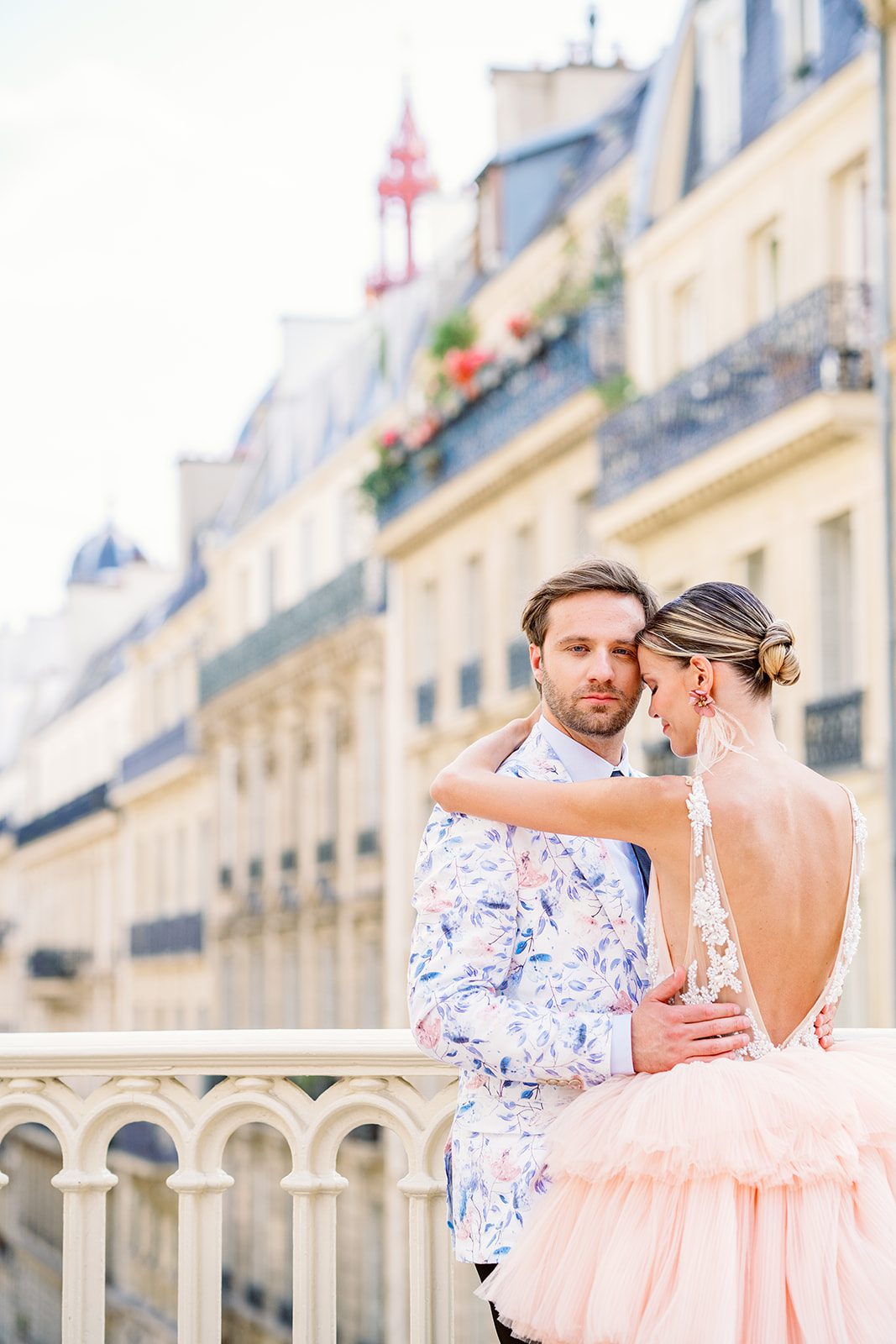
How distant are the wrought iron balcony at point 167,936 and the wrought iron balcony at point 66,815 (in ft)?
15.2

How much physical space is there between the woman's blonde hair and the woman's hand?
27cm

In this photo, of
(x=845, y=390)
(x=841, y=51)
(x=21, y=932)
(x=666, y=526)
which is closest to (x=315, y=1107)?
(x=845, y=390)

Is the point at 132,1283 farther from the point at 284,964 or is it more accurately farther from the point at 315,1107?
the point at 315,1107

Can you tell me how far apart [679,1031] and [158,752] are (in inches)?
1744

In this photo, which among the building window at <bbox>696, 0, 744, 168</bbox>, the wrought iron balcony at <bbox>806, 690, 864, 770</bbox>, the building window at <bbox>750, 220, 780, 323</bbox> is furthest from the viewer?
the building window at <bbox>696, 0, 744, 168</bbox>

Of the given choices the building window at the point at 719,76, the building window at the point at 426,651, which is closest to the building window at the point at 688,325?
the building window at the point at 719,76

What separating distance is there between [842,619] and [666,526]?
344 centimetres

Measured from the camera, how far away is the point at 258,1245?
3422cm

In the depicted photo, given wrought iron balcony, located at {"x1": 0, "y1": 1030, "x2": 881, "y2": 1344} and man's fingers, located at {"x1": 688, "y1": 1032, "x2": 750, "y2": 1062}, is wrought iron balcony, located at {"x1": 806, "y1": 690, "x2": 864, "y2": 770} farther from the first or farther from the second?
man's fingers, located at {"x1": 688, "y1": 1032, "x2": 750, "y2": 1062}

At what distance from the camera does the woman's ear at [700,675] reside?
12.6ft

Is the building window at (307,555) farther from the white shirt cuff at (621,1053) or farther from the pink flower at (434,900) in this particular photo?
the white shirt cuff at (621,1053)

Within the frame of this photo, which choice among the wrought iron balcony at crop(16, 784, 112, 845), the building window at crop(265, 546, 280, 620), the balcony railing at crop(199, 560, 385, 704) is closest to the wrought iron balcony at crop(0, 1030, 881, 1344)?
the balcony railing at crop(199, 560, 385, 704)

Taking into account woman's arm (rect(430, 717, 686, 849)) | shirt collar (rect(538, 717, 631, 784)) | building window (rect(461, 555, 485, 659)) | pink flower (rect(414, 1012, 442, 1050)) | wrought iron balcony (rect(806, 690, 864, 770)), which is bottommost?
pink flower (rect(414, 1012, 442, 1050))

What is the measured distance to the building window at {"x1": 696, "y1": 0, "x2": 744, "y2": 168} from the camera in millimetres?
22766
